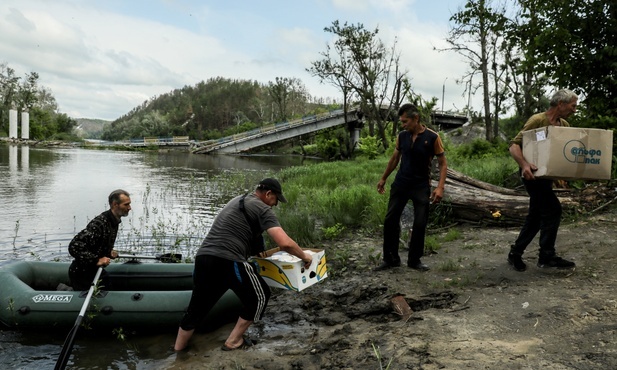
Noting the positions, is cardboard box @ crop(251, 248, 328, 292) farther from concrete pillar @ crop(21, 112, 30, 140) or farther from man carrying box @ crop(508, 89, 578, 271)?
concrete pillar @ crop(21, 112, 30, 140)

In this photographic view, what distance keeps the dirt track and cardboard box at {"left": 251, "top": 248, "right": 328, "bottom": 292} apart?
0.56 meters

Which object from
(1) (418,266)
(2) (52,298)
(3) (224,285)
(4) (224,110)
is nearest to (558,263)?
(1) (418,266)

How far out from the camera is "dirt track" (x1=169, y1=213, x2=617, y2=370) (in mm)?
3564

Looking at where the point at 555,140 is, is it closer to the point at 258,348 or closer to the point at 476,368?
the point at 476,368

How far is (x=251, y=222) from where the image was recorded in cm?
430

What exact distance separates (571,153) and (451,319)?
215cm

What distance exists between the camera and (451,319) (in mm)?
4297

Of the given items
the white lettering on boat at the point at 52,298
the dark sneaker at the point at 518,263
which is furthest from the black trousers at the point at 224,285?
the dark sneaker at the point at 518,263

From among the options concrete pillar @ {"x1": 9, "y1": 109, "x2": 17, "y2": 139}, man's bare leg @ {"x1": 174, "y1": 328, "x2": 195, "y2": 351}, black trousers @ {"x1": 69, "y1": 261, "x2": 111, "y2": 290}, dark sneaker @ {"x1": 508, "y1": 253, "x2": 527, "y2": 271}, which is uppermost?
concrete pillar @ {"x1": 9, "y1": 109, "x2": 17, "y2": 139}

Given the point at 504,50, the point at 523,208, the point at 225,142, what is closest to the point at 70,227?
the point at 523,208

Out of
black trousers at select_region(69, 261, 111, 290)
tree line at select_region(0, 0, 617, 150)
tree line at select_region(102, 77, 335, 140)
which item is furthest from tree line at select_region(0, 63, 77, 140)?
black trousers at select_region(69, 261, 111, 290)

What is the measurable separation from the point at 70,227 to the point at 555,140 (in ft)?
31.0

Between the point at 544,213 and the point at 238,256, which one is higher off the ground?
the point at 544,213

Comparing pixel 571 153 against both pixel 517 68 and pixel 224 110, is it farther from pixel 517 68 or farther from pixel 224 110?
pixel 224 110
